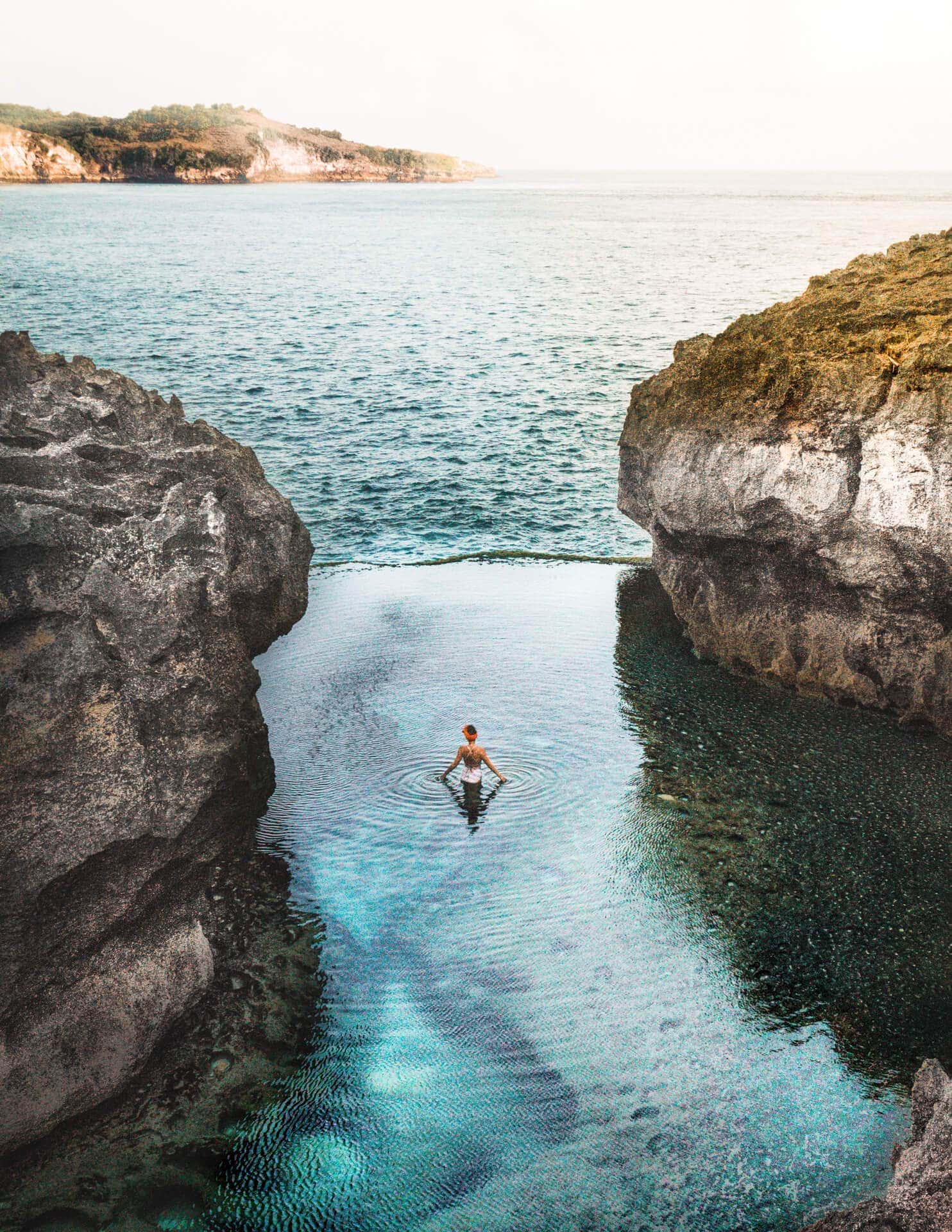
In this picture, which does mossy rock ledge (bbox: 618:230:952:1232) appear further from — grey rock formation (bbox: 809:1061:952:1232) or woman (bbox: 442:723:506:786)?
grey rock formation (bbox: 809:1061:952:1232)

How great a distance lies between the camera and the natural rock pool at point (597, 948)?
1108 cm

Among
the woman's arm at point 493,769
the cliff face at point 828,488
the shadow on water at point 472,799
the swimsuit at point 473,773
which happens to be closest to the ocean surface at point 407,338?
the cliff face at point 828,488

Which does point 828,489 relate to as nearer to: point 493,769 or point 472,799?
point 493,769

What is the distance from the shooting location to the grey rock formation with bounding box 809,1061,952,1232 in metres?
8.42

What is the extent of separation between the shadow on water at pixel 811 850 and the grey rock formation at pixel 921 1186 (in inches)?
121

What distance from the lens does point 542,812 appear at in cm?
1803

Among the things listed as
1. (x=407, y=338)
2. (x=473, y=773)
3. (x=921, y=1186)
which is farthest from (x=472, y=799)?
(x=407, y=338)

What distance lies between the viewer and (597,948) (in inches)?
575

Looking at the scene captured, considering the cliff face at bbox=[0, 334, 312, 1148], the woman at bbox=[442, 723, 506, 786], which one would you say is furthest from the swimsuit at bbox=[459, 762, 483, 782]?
the cliff face at bbox=[0, 334, 312, 1148]

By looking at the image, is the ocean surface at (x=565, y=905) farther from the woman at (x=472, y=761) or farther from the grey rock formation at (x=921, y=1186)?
the grey rock formation at (x=921, y=1186)

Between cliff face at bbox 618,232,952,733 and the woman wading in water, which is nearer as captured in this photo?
the woman wading in water

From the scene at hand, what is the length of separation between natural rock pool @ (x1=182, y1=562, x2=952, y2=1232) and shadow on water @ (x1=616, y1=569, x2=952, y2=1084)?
0.06 metres

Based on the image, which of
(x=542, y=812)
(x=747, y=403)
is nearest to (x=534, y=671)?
(x=542, y=812)

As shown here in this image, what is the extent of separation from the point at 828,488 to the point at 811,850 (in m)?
7.93
